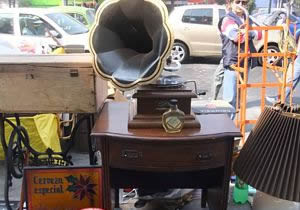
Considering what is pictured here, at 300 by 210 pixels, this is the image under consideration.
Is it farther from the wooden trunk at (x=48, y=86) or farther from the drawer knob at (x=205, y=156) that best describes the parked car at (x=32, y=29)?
the drawer knob at (x=205, y=156)

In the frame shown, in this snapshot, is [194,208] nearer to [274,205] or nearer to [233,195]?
[233,195]

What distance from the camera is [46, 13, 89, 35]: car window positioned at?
805cm

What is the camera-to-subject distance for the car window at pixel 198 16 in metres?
9.38

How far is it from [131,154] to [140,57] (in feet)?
1.44

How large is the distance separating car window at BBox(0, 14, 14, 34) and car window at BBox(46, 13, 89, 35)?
0.71 m

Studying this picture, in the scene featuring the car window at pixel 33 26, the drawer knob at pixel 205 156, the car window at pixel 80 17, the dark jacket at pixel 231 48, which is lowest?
the drawer knob at pixel 205 156

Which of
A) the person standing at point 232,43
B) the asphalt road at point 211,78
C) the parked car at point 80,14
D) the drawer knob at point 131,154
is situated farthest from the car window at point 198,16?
the drawer knob at point 131,154

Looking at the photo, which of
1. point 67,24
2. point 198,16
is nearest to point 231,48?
point 67,24

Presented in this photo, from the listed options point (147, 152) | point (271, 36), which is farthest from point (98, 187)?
point (271, 36)

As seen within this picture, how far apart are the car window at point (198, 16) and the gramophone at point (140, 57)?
25.4 feet

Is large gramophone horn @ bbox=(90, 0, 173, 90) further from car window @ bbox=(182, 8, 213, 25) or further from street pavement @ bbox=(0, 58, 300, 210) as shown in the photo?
car window @ bbox=(182, 8, 213, 25)

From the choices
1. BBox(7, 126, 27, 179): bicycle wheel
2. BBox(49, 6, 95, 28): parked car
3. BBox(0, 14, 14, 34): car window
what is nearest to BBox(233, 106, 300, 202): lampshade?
BBox(7, 126, 27, 179): bicycle wheel

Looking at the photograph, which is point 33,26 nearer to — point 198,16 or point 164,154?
point 198,16

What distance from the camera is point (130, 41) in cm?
194
